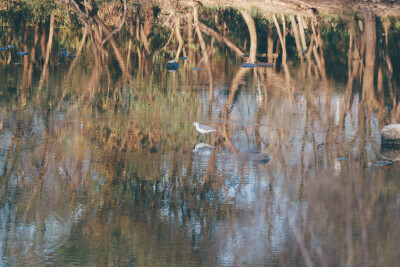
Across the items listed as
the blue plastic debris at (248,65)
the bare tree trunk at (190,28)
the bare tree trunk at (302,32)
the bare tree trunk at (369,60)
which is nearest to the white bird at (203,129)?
the bare tree trunk at (369,60)

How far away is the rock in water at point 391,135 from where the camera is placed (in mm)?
7676

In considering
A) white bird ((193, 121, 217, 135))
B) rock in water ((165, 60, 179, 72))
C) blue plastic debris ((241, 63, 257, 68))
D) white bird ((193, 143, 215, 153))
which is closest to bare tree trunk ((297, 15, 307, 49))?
blue plastic debris ((241, 63, 257, 68))

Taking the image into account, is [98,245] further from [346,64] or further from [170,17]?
→ [170,17]

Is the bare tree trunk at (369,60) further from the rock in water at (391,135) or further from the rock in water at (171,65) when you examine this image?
the rock in water at (171,65)

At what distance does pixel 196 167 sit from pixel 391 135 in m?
2.45

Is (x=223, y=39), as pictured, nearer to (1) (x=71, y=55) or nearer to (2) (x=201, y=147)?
(1) (x=71, y=55)

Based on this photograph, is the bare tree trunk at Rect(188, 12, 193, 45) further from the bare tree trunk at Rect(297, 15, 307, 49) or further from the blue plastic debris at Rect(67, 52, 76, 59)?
the blue plastic debris at Rect(67, 52, 76, 59)

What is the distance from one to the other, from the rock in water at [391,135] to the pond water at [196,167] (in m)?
0.12

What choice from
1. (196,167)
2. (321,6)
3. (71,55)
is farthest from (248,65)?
(196,167)

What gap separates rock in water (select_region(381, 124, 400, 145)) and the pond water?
0.12 m

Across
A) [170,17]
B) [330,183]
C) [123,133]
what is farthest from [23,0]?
[330,183]

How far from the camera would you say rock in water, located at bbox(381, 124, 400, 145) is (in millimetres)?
7676

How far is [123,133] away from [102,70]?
514 centimetres

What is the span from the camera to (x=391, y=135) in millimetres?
7695
